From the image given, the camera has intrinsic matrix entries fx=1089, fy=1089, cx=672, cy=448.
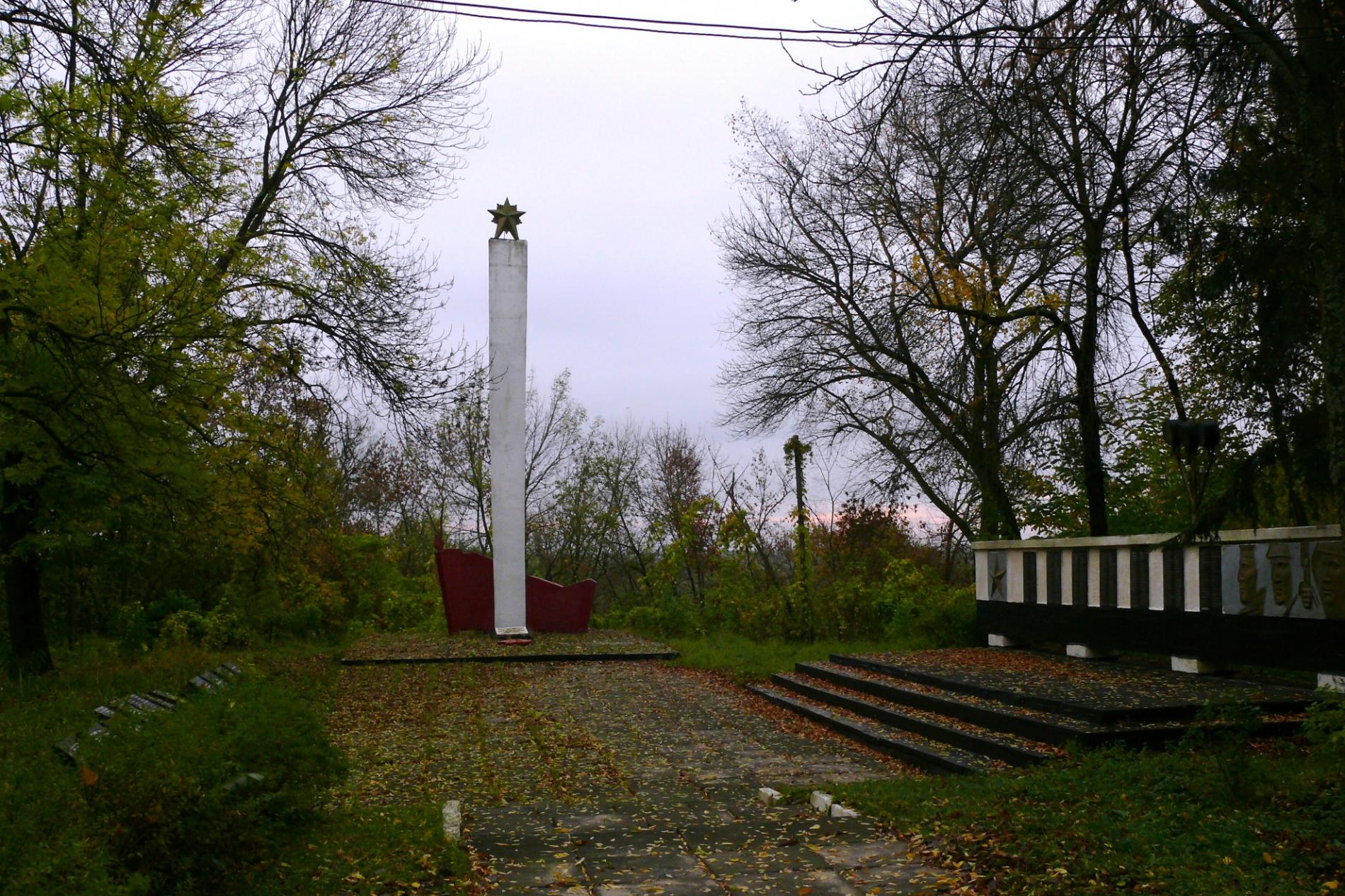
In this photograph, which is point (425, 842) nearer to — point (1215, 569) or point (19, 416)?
point (19, 416)

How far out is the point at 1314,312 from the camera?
24.1ft

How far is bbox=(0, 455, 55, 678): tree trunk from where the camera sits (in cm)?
1131

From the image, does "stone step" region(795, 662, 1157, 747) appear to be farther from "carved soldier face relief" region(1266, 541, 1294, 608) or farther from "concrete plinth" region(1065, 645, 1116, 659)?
"concrete plinth" region(1065, 645, 1116, 659)

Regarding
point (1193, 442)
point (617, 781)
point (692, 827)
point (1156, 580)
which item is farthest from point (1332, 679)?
point (617, 781)

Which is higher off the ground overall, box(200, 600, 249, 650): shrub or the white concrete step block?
box(200, 600, 249, 650): shrub

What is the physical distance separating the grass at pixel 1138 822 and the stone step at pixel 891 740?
60 cm

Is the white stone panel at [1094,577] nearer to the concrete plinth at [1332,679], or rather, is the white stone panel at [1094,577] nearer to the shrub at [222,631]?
the concrete plinth at [1332,679]

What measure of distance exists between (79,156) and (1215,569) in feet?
34.9

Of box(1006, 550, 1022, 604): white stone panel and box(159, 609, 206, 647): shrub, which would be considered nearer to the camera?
box(1006, 550, 1022, 604): white stone panel

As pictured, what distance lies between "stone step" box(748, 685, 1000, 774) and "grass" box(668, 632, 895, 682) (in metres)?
2.35

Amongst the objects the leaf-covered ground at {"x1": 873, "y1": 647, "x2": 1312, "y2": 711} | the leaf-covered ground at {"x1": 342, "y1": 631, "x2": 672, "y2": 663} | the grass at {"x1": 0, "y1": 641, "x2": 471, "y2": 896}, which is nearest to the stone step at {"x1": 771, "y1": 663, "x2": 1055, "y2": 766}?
the leaf-covered ground at {"x1": 873, "y1": 647, "x2": 1312, "y2": 711}

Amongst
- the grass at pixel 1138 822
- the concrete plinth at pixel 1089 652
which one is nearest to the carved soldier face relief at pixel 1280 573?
the grass at pixel 1138 822

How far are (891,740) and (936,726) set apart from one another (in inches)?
15.5

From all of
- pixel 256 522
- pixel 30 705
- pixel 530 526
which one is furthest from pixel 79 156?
pixel 530 526
